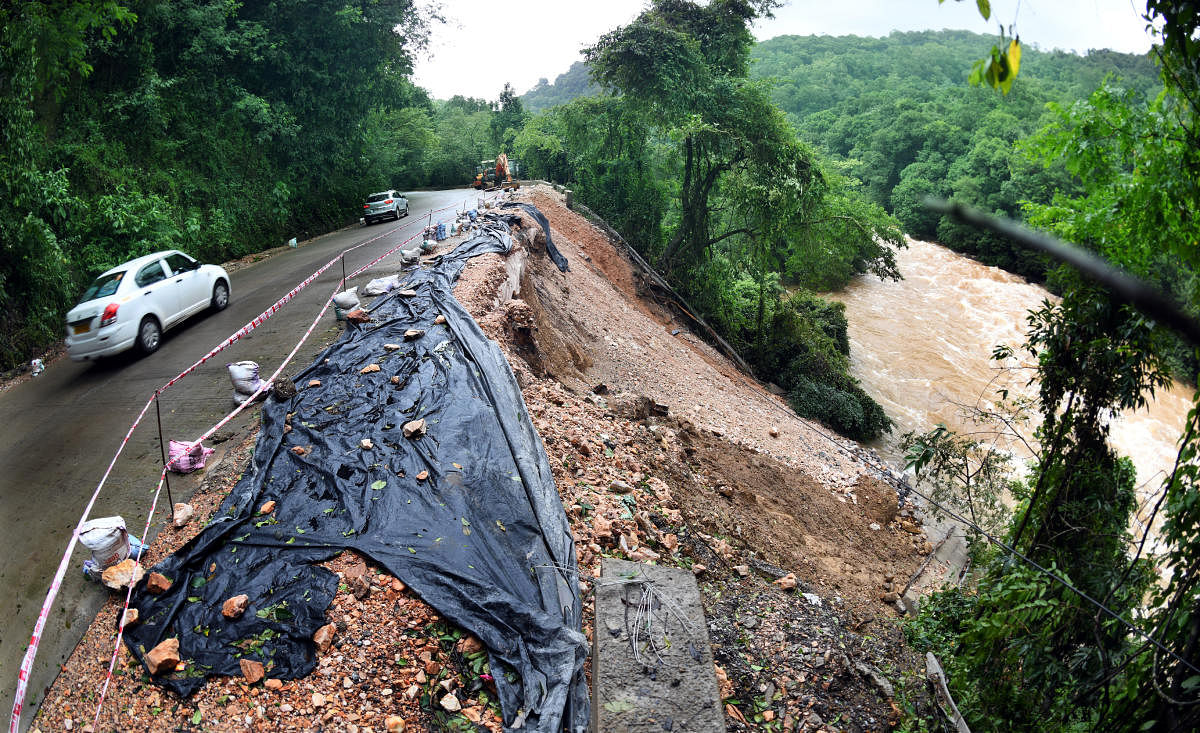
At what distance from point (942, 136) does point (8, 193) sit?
52208mm

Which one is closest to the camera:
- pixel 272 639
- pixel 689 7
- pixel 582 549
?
pixel 272 639

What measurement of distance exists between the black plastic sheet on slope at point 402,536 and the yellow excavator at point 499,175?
76.8 feet

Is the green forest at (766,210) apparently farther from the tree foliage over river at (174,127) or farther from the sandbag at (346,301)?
the sandbag at (346,301)

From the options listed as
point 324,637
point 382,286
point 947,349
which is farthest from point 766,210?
point 324,637

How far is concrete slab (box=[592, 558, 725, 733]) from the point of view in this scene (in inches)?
137

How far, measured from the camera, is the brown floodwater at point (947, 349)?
17781 millimetres

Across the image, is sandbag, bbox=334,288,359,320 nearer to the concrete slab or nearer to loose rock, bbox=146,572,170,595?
loose rock, bbox=146,572,170,595

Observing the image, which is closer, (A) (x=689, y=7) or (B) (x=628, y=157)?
(A) (x=689, y=7)

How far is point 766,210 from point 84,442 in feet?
56.7

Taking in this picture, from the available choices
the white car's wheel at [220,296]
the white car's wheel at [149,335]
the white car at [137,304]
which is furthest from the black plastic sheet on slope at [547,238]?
the white car's wheel at [149,335]

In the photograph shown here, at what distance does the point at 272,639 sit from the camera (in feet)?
14.6

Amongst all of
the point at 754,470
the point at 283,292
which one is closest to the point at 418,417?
the point at 754,470

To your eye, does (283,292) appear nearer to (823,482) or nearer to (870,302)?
(823,482)

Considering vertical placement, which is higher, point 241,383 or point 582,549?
point 241,383
